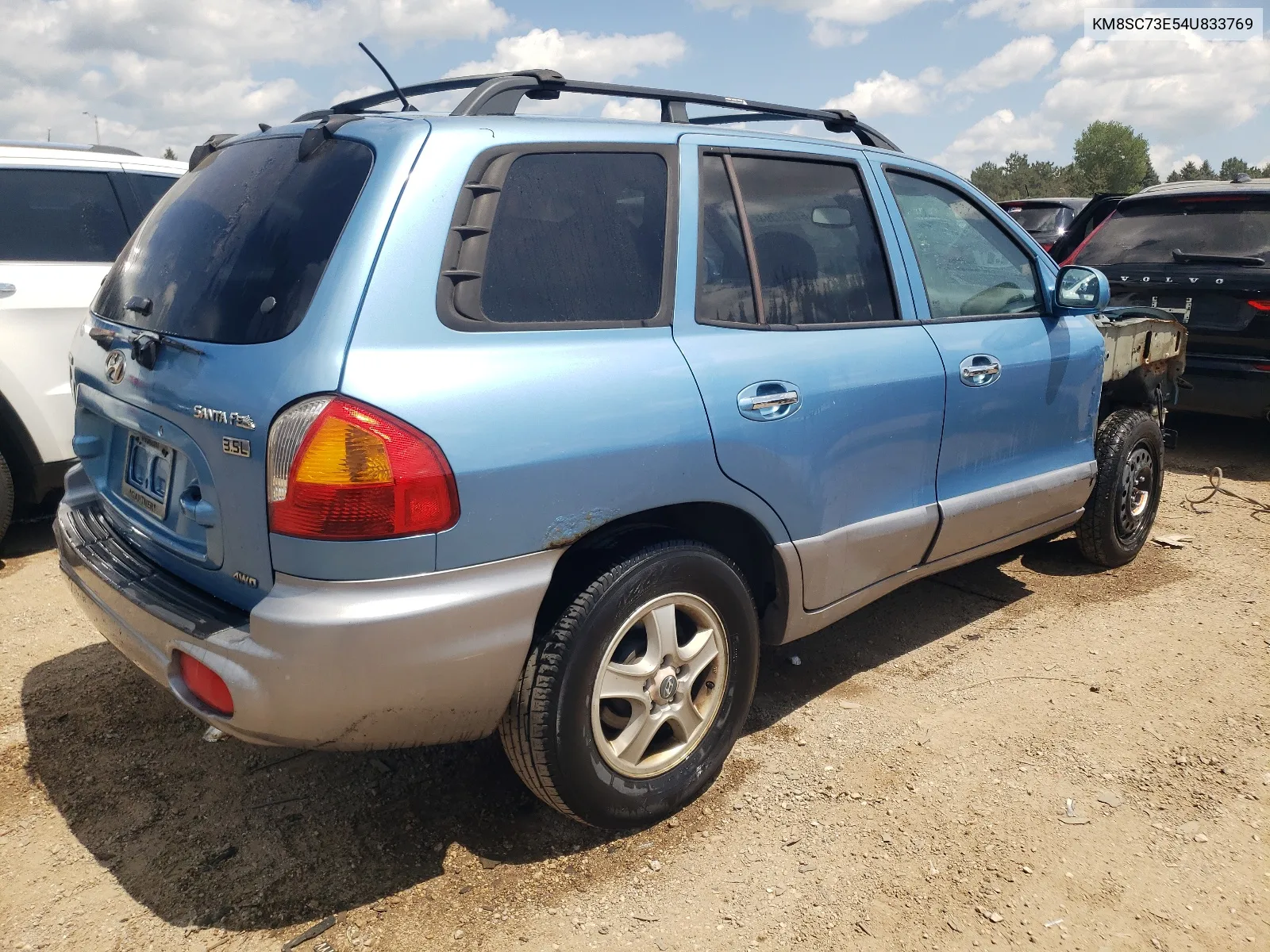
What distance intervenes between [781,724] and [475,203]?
1966 millimetres

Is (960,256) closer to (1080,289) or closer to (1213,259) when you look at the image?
(1080,289)

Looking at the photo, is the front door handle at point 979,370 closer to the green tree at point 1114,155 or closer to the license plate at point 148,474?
the license plate at point 148,474

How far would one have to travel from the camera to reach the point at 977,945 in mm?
2262

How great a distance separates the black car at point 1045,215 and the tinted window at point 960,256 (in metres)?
7.96

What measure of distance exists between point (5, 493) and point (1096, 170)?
325 ft

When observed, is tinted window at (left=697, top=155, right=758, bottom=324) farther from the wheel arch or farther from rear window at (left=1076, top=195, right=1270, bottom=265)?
rear window at (left=1076, top=195, right=1270, bottom=265)

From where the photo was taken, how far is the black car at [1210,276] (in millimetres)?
5961

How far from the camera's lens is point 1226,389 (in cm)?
610

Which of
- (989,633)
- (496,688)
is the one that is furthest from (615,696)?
(989,633)

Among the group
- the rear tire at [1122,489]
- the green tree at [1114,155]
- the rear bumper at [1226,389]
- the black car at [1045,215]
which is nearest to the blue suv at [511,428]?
the rear tire at [1122,489]

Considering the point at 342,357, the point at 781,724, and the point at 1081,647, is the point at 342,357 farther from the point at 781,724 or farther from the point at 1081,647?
the point at 1081,647

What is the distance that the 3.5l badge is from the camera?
6.82ft

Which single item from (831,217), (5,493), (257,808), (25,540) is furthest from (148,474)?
(25,540)

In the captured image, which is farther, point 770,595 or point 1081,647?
point 1081,647
